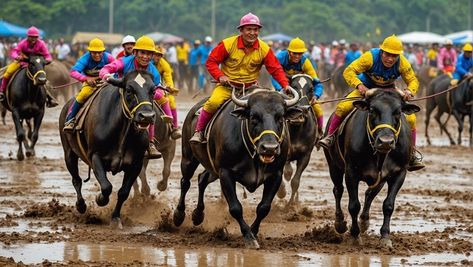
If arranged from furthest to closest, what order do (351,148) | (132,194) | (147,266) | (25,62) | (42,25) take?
1. (42,25)
2. (25,62)
3. (132,194)
4. (351,148)
5. (147,266)

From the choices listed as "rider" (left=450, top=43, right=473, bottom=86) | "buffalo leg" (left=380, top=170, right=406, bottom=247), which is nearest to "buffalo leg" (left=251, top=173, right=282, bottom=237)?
"buffalo leg" (left=380, top=170, right=406, bottom=247)

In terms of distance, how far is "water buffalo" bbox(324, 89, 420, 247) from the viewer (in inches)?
450

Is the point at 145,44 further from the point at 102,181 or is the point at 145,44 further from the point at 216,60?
the point at 102,181

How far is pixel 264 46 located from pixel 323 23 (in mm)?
68506

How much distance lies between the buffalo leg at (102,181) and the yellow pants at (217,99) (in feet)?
4.54

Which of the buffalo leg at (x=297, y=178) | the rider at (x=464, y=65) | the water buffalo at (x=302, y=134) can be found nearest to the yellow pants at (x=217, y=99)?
the water buffalo at (x=302, y=134)

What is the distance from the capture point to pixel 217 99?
12.3 metres

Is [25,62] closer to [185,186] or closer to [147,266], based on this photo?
[185,186]

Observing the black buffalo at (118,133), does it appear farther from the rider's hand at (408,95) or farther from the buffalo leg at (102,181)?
the rider's hand at (408,95)

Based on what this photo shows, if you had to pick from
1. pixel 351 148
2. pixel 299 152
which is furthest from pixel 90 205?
pixel 351 148

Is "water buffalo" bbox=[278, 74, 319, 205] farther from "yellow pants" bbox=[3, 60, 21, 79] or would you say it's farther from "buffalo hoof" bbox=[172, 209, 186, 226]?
"yellow pants" bbox=[3, 60, 21, 79]

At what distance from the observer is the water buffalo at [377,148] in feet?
37.5

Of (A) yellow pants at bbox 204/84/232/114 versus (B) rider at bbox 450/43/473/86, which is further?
(B) rider at bbox 450/43/473/86

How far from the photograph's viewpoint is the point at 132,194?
16.0 metres
